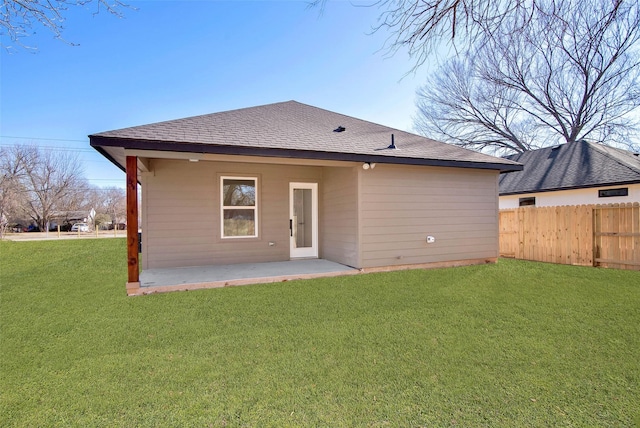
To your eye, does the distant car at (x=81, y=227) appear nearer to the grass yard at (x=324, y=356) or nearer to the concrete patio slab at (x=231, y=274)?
the concrete patio slab at (x=231, y=274)

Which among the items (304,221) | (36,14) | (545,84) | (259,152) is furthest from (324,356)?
(545,84)

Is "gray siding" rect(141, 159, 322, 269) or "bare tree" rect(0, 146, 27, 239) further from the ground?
"bare tree" rect(0, 146, 27, 239)

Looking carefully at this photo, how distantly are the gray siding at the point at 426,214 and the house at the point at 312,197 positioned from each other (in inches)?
0.9

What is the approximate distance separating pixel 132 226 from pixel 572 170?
1351 centimetres

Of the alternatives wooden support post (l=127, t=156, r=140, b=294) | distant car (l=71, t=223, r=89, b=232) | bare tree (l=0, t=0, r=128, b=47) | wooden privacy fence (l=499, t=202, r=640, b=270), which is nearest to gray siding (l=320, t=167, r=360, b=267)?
wooden support post (l=127, t=156, r=140, b=294)

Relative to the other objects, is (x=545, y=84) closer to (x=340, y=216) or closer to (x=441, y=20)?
(x=340, y=216)

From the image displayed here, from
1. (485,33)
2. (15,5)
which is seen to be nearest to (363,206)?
(485,33)

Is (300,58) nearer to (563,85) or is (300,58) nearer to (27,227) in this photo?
(563,85)

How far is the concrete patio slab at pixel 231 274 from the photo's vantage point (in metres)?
5.38

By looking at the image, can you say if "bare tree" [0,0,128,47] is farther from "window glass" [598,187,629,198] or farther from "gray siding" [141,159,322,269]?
"window glass" [598,187,629,198]

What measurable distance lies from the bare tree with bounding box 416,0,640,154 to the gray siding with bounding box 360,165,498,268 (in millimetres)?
2231

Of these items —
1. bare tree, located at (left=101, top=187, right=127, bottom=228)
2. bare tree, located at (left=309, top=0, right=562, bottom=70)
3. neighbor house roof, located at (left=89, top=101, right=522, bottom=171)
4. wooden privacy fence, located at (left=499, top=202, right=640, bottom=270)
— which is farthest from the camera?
bare tree, located at (left=101, top=187, right=127, bottom=228)

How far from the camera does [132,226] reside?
488 cm

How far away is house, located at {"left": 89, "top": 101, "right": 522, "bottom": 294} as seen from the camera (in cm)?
639
